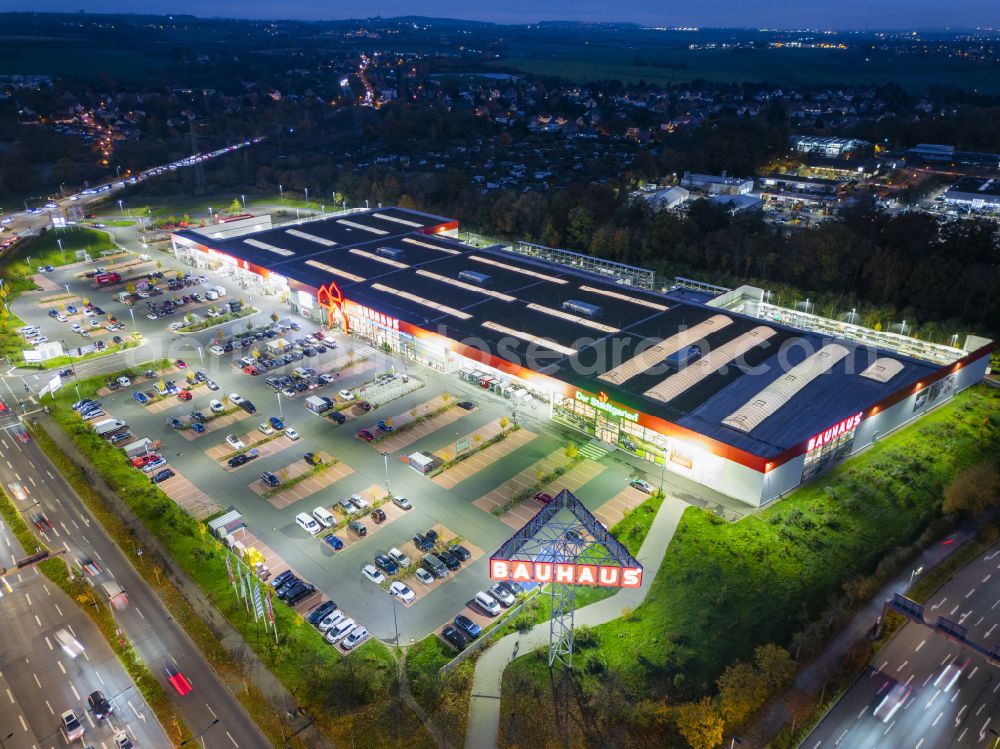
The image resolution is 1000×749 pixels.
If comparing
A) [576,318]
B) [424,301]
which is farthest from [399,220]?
[576,318]

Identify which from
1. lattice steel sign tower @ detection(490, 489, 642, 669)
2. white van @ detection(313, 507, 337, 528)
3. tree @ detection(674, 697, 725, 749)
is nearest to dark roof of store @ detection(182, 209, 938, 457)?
lattice steel sign tower @ detection(490, 489, 642, 669)

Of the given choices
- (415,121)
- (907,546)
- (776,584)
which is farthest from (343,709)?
(415,121)

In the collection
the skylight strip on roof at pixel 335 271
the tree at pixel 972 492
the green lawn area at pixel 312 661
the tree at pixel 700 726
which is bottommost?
the green lawn area at pixel 312 661

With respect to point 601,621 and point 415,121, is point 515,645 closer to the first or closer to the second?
point 601,621

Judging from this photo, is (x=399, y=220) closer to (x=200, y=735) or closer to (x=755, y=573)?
(x=755, y=573)

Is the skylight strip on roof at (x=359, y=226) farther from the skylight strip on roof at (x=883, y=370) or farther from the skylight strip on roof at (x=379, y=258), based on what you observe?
the skylight strip on roof at (x=883, y=370)

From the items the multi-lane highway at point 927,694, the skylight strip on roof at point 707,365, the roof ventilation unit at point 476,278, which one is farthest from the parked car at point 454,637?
the roof ventilation unit at point 476,278
